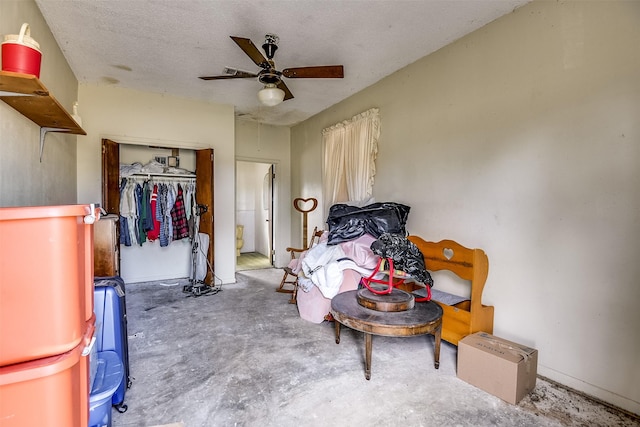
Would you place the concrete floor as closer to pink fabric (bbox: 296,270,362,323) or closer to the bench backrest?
pink fabric (bbox: 296,270,362,323)

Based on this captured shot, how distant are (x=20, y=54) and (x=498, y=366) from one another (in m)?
3.15

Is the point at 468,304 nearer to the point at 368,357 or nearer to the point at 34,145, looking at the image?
the point at 368,357

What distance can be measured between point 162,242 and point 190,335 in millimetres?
2006

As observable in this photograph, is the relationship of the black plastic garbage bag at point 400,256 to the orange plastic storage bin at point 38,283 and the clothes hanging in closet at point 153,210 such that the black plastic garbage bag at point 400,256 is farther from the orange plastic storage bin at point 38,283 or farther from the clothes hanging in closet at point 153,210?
the clothes hanging in closet at point 153,210

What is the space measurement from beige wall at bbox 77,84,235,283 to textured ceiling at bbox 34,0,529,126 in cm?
34

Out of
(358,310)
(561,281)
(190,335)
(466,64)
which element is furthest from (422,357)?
(466,64)

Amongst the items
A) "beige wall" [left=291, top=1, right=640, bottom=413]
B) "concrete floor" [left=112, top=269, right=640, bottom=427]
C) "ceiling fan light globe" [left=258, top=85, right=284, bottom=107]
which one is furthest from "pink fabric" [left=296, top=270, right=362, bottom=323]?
"ceiling fan light globe" [left=258, top=85, right=284, bottom=107]

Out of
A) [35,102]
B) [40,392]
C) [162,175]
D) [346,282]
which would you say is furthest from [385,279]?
[162,175]

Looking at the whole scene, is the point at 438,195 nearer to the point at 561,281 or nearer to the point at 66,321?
the point at 561,281

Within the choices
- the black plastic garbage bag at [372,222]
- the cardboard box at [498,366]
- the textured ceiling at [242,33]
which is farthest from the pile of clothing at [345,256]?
the textured ceiling at [242,33]

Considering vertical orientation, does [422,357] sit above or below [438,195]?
below

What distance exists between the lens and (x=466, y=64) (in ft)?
9.07

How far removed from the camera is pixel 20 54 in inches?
57.7

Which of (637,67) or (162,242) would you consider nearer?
(637,67)
